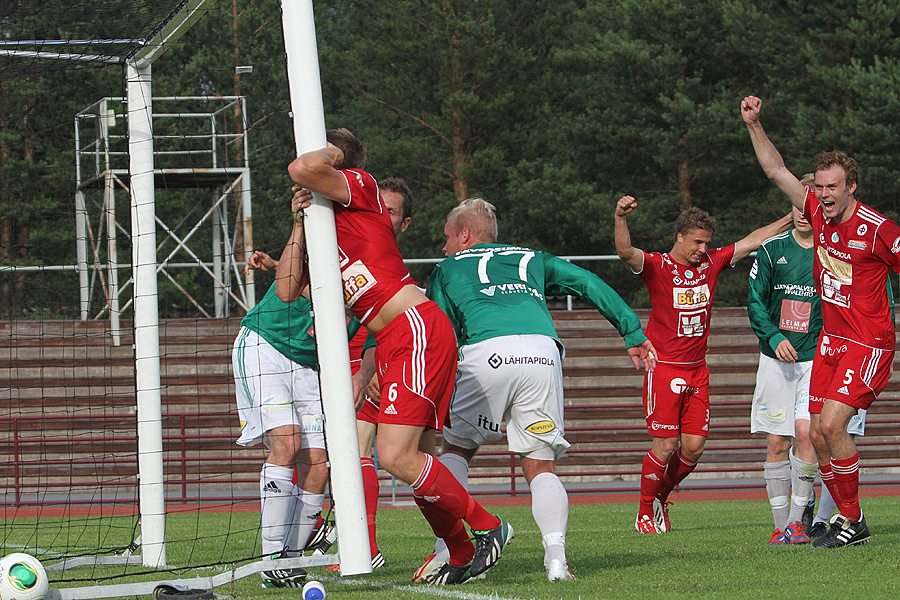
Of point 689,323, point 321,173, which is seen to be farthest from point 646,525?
point 321,173

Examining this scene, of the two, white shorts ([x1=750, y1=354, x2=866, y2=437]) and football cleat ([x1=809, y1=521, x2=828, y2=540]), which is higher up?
white shorts ([x1=750, y1=354, x2=866, y2=437])

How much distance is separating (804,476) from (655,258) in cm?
202

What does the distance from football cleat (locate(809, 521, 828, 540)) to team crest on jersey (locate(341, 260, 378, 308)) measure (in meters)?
3.80

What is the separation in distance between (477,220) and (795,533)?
323 cm

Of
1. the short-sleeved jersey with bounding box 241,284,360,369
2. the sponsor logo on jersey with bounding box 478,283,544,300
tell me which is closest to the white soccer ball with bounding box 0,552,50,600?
the short-sleeved jersey with bounding box 241,284,360,369

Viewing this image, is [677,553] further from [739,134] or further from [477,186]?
[477,186]

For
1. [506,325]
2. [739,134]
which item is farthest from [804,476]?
[739,134]

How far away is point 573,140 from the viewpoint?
3198cm

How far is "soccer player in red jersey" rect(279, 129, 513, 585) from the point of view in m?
5.04

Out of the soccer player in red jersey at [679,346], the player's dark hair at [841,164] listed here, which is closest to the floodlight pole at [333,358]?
the player's dark hair at [841,164]

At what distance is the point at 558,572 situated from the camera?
523 cm

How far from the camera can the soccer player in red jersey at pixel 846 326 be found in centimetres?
654

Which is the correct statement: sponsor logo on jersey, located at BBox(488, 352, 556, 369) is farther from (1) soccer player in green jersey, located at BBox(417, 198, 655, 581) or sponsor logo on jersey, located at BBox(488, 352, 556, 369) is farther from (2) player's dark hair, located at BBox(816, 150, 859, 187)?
(2) player's dark hair, located at BBox(816, 150, 859, 187)

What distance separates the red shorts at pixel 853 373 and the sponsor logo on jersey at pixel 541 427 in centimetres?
214
